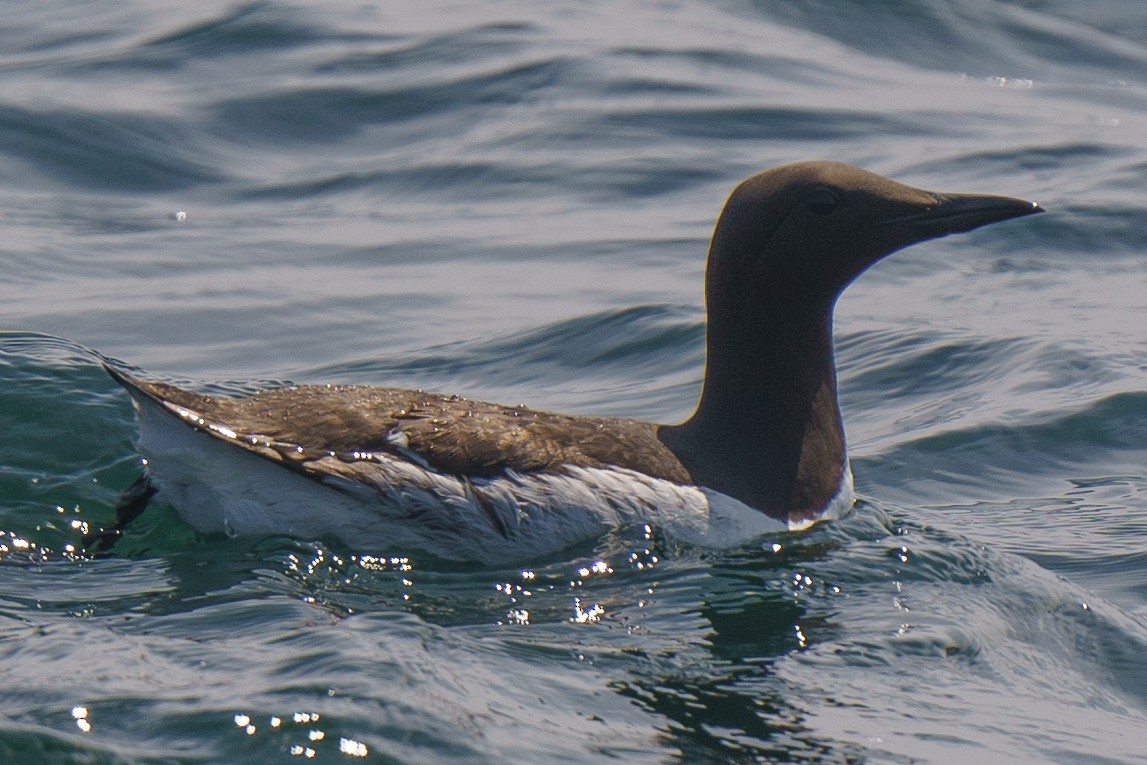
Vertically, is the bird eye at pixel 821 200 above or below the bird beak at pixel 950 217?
above

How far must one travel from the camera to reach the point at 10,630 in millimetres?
5238

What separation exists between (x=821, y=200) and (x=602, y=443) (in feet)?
4.17

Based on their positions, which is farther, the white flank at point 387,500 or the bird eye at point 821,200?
→ the bird eye at point 821,200

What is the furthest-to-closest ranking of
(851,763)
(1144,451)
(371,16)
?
(371,16), (1144,451), (851,763)

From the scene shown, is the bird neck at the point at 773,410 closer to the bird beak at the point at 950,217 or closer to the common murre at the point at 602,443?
the common murre at the point at 602,443

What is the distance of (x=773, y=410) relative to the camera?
683 centimetres

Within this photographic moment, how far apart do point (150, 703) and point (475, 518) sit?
1.75 m

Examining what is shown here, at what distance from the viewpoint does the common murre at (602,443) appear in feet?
19.8

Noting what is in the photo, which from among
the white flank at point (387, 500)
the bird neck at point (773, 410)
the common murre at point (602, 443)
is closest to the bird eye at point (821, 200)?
the common murre at point (602, 443)

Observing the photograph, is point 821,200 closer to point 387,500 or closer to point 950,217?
point 950,217

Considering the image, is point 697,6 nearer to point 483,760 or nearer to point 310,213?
point 310,213

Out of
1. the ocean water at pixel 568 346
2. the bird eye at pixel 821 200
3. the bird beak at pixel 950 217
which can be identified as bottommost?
the ocean water at pixel 568 346

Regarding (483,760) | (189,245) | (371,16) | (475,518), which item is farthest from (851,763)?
(371,16)

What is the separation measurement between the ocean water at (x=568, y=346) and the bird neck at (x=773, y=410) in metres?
0.22
